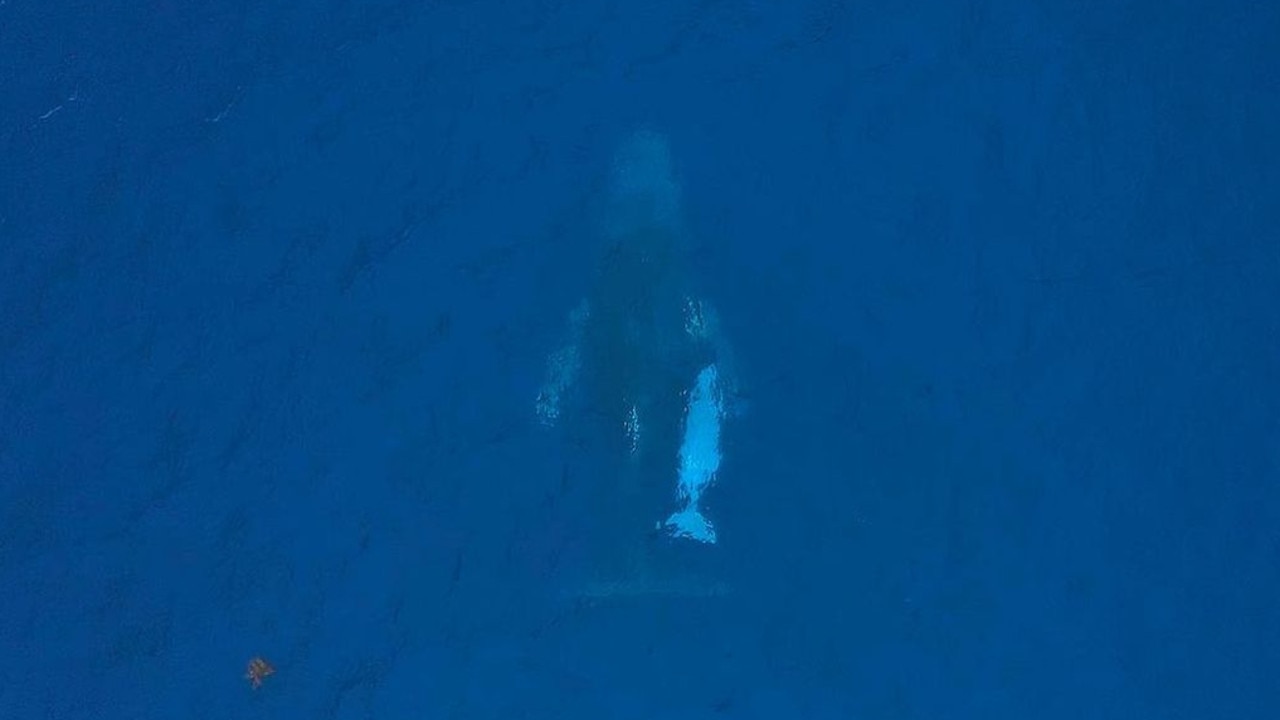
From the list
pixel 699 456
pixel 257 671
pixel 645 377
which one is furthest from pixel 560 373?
pixel 257 671

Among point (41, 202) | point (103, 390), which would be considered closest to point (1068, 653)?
point (103, 390)

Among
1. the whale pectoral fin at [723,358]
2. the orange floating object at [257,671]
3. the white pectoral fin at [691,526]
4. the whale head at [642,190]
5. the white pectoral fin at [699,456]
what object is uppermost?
the whale head at [642,190]

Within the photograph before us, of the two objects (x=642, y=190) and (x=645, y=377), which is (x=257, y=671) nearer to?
(x=645, y=377)

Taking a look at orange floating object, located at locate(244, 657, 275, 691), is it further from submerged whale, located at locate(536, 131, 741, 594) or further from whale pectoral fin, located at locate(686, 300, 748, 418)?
whale pectoral fin, located at locate(686, 300, 748, 418)

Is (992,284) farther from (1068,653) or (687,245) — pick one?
(1068,653)

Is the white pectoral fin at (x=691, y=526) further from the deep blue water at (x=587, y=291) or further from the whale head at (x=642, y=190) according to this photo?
the whale head at (x=642, y=190)

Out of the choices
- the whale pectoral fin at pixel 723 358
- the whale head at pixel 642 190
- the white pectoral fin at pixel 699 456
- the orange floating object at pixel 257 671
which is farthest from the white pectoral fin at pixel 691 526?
the orange floating object at pixel 257 671

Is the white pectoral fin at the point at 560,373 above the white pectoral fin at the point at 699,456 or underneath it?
above

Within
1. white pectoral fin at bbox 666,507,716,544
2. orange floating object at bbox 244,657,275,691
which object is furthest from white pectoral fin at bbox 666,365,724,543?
orange floating object at bbox 244,657,275,691
